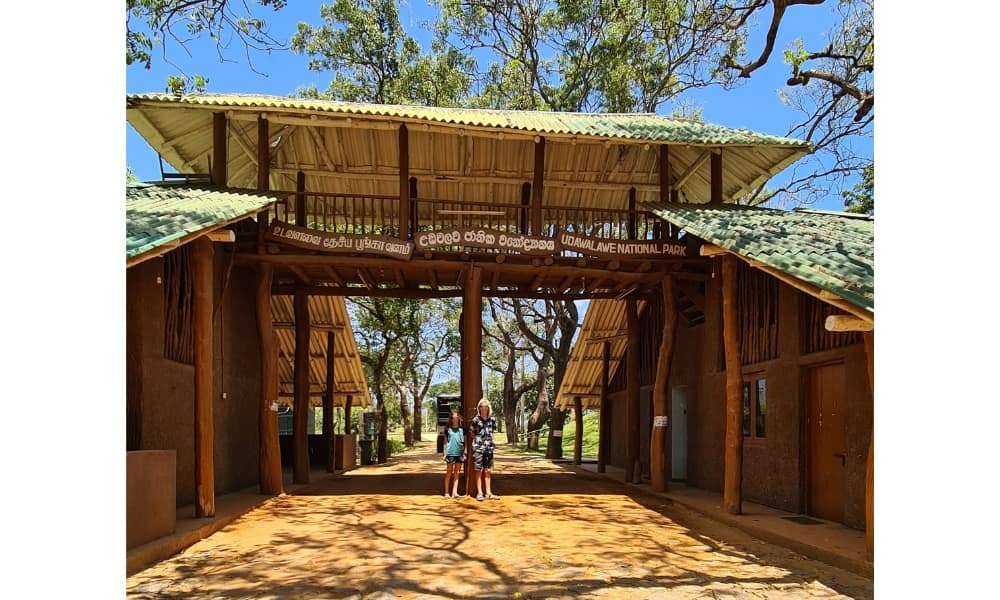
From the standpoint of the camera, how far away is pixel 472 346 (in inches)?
567

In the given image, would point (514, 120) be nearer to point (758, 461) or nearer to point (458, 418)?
point (458, 418)

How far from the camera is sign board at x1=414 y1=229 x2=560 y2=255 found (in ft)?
43.4

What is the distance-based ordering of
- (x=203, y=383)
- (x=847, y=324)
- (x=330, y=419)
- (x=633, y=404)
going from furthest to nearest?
(x=330, y=419)
(x=633, y=404)
(x=203, y=383)
(x=847, y=324)

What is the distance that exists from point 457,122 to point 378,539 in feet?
21.2

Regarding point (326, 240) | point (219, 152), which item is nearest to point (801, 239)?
point (326, 240)

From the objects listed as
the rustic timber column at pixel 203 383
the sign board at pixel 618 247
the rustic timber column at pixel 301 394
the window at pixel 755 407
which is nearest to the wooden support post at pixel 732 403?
the window at pixel 755 407

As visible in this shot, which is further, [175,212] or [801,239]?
[801,239]

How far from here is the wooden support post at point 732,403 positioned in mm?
11586

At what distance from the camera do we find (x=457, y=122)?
508 inches

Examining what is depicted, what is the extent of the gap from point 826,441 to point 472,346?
19.5 ft

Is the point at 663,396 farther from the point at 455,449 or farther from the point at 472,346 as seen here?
the point at 455,449

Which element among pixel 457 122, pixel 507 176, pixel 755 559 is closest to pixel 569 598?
pixel 755 559

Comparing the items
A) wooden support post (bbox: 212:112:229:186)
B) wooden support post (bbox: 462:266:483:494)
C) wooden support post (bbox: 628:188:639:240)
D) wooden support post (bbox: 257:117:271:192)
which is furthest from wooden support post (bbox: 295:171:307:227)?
wooden support post (bbox: 628:188:639:240)

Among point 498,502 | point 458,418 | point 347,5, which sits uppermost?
point 347,5
